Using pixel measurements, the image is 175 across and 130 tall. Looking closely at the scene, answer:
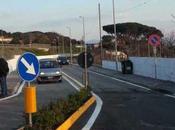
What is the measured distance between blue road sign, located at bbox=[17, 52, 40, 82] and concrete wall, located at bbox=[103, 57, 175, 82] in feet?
73.4

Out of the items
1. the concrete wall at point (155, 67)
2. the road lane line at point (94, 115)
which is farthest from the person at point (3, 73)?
the concrete wall at point (155, 67)

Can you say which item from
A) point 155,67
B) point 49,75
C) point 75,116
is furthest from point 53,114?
point 49,75

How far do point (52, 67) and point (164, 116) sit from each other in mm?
25315

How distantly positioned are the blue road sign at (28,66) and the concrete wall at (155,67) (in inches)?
880

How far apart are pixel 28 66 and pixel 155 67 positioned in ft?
81.7

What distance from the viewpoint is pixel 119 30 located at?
10144 cm

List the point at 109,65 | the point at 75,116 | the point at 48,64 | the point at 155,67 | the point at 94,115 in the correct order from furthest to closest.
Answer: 1. the point at 109,65
2. the point at 48,64
3. the point at 155,67
4. the point at 94,115
5. the point at 75,116

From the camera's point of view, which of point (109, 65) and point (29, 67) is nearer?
point (29, 67)

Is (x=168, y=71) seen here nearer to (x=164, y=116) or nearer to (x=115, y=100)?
(x=115, y=100)

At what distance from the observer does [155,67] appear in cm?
3872

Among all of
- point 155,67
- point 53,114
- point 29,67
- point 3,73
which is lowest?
point 155,67

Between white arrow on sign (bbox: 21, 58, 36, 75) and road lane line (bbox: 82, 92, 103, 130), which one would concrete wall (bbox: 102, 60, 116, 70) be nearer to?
road lane line (bbox: 82, 92, 103, 130)

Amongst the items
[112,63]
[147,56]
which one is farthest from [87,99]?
[112,63]

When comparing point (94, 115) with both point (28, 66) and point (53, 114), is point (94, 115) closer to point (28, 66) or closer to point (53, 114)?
point (53, 114)
